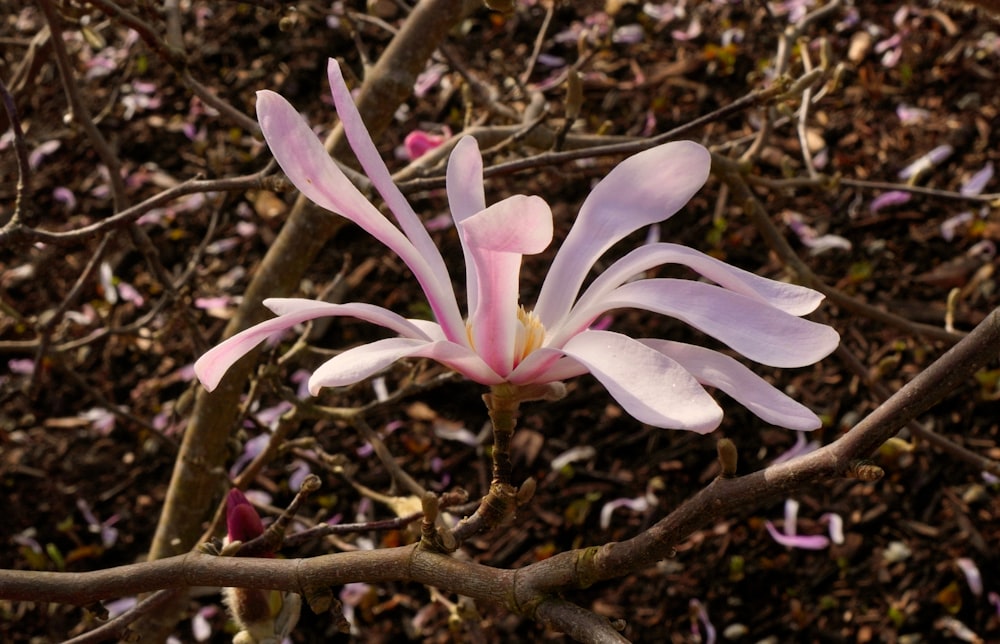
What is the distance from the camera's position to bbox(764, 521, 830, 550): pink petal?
2.03 m

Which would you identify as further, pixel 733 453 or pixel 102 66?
pixel 102 66

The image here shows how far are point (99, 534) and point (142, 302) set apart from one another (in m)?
0.70

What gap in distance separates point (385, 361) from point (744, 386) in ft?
0.84

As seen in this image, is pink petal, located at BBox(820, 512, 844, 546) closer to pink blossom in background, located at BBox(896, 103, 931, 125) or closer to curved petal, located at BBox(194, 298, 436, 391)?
pink blossom in background, located at BBox(896, 103, 931, 125)

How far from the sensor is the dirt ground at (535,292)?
199 cm

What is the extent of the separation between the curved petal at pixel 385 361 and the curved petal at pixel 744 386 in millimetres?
140

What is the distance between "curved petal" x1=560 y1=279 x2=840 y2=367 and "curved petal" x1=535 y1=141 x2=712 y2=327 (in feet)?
0.27

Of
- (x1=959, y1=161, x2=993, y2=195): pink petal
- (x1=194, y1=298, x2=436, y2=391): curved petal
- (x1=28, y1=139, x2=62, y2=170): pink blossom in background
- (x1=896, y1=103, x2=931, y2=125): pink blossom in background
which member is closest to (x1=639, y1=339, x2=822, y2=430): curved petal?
(x1=194, y1=298, x2=436, y2=391): curved petal

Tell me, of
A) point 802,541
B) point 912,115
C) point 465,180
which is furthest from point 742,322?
point 912,115

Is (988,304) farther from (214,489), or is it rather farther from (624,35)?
(214,489)

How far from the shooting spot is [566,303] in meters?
0.81

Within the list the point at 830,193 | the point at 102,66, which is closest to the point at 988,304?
the point at 830,193

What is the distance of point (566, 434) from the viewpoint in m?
2.27

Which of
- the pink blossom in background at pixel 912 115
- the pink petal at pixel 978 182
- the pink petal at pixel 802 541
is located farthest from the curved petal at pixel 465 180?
the pink blossom in background at pixel 912 115
